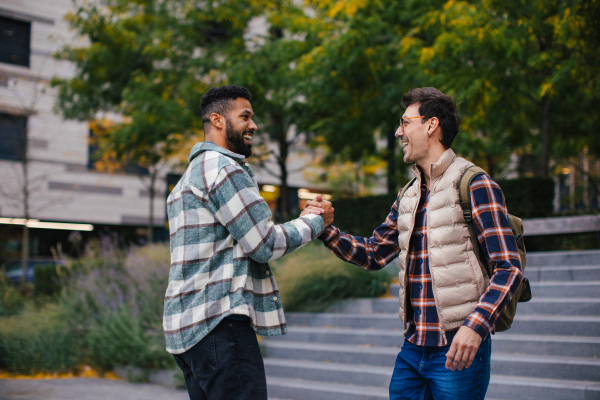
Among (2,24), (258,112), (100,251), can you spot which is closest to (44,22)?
(2,24)

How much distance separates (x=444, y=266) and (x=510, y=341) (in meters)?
3.49

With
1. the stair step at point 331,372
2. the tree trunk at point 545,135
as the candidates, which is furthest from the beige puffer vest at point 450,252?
the tree trunk at point 545,135

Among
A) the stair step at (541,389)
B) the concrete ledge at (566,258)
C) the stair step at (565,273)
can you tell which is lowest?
the stair step at (541,389)

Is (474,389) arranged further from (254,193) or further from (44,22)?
(44,22)

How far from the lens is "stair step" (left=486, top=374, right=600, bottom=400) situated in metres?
4.21

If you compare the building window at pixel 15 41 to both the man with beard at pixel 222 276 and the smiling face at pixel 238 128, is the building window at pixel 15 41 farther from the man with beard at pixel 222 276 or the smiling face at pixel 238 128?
the man with beard at pixel 222 276

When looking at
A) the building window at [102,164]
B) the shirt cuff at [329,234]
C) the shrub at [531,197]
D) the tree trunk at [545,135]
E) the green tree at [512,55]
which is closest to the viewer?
the shirt cuff at [329,234]

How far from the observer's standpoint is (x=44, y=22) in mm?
18578

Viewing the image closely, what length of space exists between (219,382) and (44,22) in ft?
65.9

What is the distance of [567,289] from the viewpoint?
19.7ft

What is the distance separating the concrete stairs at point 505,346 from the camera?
4.60 metres

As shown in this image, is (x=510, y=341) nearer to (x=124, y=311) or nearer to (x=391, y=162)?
(x=124, y=311)

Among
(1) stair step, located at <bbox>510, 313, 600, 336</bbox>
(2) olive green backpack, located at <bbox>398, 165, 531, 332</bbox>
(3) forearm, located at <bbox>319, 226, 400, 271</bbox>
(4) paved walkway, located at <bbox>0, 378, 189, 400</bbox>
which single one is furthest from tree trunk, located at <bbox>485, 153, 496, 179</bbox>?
(2) olive green backpack, located at <bbox>398, 165, 531, 332</bbox>

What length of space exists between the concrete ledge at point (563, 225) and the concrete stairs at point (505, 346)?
2.50ft
